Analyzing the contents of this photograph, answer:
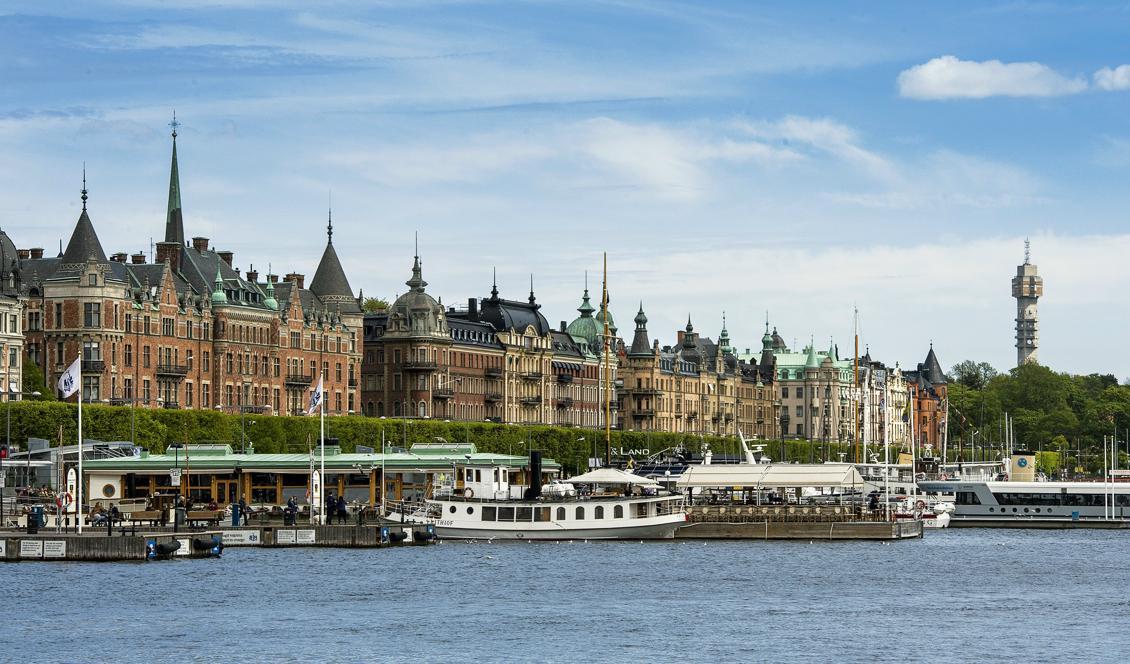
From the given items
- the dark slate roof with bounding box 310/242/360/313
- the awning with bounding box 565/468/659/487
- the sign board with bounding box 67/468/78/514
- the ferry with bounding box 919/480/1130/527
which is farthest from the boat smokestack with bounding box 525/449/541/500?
the dark slate roof with bounding box 310/242/360/313

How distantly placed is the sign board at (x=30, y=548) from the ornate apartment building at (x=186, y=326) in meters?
59.2

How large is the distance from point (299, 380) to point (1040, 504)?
61080 mm

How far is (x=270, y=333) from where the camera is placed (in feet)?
558

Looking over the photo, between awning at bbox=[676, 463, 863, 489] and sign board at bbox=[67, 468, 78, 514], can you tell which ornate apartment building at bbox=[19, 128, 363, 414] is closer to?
sign board at bbox=[67, 468, 78, 514]

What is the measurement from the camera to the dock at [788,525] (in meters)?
115

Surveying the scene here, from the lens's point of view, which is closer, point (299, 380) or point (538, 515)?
point (538, 515)

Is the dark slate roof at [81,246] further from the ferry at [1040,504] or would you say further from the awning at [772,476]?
the ferry at [1040,504]

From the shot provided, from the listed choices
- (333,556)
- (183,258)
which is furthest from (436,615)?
(183,258)

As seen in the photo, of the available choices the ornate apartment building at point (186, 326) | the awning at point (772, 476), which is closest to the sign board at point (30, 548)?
the awning at point (772, 476)

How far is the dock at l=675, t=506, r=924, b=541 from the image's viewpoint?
377ft

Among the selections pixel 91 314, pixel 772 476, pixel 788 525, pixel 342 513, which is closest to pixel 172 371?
pixel 91 314

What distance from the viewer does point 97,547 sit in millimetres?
87750

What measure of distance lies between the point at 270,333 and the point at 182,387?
13.1 m

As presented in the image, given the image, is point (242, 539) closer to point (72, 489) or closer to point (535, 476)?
point (72, 489)
